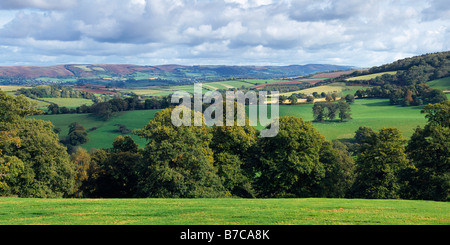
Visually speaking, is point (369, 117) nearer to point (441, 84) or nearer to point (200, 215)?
point (441, 84)

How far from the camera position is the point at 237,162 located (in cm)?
4338

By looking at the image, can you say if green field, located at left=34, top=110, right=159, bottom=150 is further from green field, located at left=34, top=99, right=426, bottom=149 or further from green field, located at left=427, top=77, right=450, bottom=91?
green field, located at left=427, top=77, right=450, bottom=91

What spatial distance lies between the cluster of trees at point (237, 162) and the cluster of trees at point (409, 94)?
270ft

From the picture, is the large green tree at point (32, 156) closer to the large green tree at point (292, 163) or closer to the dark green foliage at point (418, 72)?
the large green tree at point (292, 163)

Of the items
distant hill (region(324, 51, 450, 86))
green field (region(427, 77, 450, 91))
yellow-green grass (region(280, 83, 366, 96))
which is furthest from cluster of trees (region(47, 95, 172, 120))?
green field (region(427, 77, 450, 91))

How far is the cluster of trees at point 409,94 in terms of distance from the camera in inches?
4299

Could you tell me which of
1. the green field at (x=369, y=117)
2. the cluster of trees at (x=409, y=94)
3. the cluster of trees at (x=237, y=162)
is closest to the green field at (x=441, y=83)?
the cluster of trees at (x=409, y=94)

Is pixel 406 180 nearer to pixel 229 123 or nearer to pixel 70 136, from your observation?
pixel 229 123

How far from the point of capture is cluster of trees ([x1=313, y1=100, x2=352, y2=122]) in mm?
105400

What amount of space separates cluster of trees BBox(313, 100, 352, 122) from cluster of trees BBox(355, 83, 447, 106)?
1092 inches

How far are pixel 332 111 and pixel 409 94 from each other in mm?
33837
